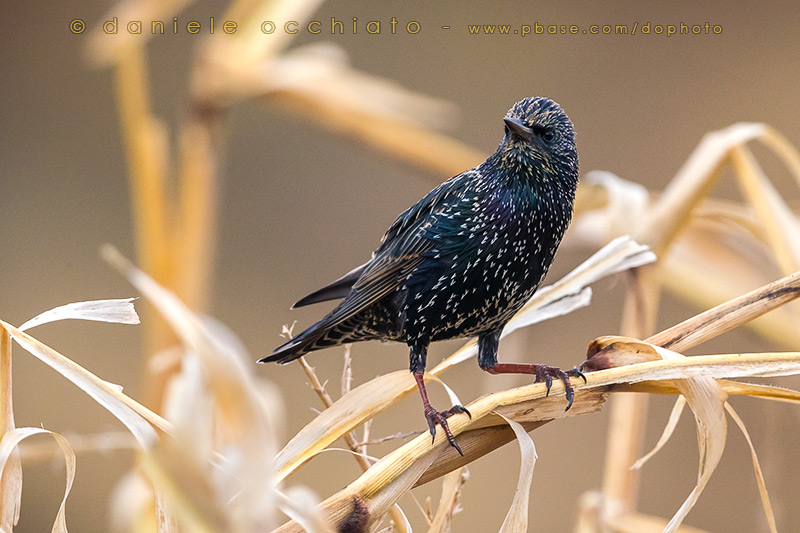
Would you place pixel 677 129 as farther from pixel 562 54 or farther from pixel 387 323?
pixel 387 323

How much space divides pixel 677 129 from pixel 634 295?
2531mm

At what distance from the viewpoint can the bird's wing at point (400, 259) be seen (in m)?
1.43

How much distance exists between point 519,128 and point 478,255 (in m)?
0.24

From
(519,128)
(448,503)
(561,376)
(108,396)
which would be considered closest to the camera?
(108,396)

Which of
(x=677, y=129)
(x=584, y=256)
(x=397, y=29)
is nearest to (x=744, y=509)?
(x=677, y=129)

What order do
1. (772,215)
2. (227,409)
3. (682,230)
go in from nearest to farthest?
(227,409), (772,215), (682,230)

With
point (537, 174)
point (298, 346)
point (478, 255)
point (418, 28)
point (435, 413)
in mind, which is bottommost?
point (435, 413)

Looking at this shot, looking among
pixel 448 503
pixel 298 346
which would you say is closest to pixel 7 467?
pixel 448 503

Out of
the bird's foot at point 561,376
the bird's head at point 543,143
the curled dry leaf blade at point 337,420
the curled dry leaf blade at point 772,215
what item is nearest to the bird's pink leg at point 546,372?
the bird's foot at point 561,376

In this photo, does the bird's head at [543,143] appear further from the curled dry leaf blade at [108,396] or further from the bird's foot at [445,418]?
the curled dry leaf blade at [108,396]

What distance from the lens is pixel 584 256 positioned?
206 cm

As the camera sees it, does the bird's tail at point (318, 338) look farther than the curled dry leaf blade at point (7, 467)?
Yes

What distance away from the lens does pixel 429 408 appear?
130 centimetres

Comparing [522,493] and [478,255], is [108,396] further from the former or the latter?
[478,255]
